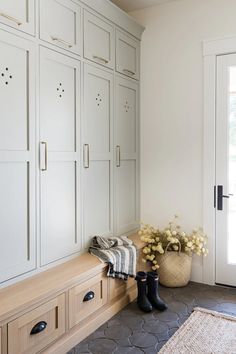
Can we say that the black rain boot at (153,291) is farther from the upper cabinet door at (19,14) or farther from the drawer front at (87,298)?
the upper cabinet door at (19,14)

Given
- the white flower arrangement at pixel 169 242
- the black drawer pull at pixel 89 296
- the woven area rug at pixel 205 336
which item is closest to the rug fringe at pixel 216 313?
the woven area rug at pixel 205 336

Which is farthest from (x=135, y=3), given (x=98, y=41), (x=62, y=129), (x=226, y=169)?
(x=226, y=169)

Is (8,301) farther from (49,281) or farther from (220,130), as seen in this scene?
(220,130)

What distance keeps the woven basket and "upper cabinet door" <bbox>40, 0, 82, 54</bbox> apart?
1883mm

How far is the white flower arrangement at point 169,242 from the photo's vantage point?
10.1 ft

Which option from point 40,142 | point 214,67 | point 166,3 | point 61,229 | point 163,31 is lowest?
point 61,229

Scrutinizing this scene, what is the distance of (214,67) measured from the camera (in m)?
3.13

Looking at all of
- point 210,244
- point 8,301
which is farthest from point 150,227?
point 8,301

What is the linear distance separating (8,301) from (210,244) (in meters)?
1.97

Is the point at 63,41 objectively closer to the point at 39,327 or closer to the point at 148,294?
the point at 39,327

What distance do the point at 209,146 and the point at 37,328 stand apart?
2.10 meters

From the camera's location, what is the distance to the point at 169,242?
3.14 meters

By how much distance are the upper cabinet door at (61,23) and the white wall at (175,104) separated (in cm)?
107

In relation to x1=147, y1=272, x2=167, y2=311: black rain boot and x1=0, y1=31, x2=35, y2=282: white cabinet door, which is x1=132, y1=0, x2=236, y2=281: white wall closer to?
x1=147, y1=272, x2=167, y2=311: black rain boot
